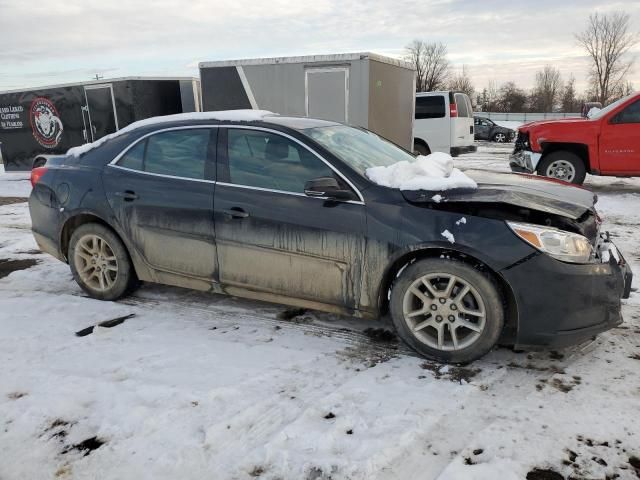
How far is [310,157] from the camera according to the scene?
3.49 m

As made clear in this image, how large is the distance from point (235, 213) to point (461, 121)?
1082 centimetres

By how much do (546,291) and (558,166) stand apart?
7.23m

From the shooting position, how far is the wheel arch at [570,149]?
906 centimetres

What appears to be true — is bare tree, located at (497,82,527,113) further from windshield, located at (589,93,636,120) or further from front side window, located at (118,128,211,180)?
front side window, located at (118,128,211,180)

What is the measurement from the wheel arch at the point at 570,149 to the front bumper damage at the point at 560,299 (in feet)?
22.8

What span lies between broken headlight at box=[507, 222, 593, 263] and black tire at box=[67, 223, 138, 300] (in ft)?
9.92

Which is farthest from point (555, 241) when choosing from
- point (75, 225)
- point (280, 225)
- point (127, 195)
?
point (75, 225)

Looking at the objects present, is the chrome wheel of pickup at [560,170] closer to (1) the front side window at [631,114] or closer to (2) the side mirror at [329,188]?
(1) the front side window at [631,114]

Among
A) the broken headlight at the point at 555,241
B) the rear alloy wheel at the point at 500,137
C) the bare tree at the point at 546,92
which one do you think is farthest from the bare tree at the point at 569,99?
the broken headlight at the point at 555,241

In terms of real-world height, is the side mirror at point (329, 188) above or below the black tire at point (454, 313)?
above

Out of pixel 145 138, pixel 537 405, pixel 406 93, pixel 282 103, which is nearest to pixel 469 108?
pixel 406 93

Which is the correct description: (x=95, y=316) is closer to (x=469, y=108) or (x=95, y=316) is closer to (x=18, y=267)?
(x=18, y=267)

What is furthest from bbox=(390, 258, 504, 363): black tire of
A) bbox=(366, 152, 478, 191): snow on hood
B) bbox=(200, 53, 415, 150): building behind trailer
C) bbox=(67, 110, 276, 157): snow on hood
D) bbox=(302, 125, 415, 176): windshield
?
bbox=(200, 53, 415, 150): building behind trailer

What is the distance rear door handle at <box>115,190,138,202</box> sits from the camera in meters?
4.02
